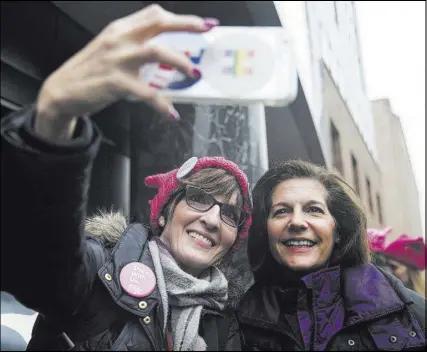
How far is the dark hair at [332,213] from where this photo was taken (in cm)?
96

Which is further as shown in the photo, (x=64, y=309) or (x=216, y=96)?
(x=64, y=309)

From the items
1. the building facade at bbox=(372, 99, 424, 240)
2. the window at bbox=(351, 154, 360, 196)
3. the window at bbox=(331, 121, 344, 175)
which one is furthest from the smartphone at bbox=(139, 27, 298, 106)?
the building facade at bbox=(372, 99, 424, 240)

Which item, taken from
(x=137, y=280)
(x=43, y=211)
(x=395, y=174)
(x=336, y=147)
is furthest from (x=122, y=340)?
(x=395, y=174)

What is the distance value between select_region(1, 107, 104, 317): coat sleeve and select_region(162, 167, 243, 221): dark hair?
0.29 metres

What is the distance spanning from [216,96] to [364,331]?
483mm

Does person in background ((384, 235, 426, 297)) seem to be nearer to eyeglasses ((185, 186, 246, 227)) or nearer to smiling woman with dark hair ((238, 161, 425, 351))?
smiling woman with dark hair ((238, 161, 425, 351))

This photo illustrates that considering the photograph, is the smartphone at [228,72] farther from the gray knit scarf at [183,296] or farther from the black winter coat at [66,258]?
the gray knit scarf at [183,296]

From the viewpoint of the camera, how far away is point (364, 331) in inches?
32.0

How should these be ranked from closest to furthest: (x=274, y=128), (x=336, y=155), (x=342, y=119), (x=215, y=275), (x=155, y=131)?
(x=215, y=275), (x=155, y=131), (x=274, y=128), (x=336, y=155), (x=342, y=119)

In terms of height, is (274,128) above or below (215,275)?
above

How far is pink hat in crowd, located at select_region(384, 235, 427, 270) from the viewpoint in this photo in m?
1.82

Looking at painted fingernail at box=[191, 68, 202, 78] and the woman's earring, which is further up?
painted fingernail at box=[191, 68, 202, 78]

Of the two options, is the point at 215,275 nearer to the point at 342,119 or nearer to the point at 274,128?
the point at 274,128

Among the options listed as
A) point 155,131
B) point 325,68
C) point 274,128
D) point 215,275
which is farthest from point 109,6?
point 325,68
